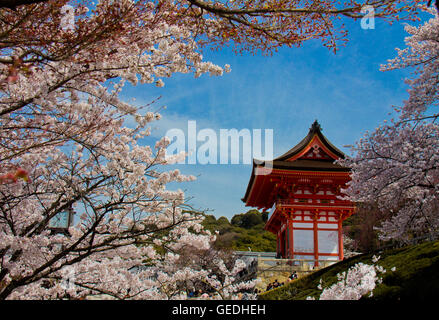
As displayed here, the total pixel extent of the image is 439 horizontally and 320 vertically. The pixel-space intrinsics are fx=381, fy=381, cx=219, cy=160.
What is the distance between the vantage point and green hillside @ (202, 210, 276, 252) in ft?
128

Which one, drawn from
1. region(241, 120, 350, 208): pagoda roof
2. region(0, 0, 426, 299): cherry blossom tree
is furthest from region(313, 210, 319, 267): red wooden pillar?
region(0, 0, 426, 299): cherry blossom tree

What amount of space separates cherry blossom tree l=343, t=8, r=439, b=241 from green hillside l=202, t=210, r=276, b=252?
59.8 ft

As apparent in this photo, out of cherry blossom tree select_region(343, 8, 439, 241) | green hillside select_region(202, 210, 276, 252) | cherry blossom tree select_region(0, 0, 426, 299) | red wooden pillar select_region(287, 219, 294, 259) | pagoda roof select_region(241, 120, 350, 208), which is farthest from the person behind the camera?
green hillside select_region(202, 210, 276, 252)

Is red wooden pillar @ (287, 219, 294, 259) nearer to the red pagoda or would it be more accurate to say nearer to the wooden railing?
the red pagoda

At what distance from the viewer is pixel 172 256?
731cm

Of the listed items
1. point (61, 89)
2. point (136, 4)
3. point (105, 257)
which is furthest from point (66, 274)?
point (136, 4)

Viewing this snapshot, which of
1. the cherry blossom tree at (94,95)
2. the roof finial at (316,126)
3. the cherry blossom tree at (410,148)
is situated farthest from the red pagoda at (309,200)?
the cherry blossom tree at (94,95)

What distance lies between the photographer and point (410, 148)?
8.05 meters

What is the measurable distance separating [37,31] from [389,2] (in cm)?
402

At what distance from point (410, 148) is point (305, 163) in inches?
429

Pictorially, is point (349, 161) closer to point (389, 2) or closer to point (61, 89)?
point (389, 2)

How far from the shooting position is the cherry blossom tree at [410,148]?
8039 mm

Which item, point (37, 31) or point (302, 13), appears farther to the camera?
point (302, 13)
